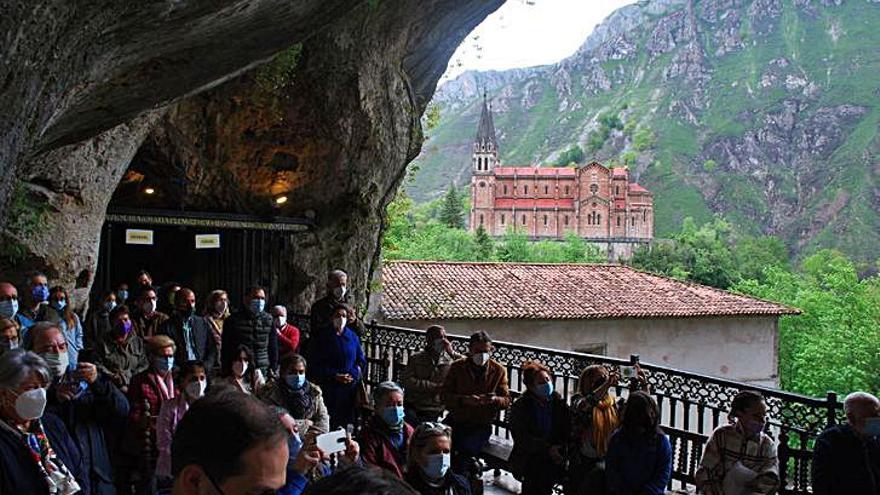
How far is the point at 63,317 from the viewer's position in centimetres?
753

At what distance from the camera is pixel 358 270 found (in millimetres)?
14602

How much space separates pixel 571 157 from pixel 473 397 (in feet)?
432

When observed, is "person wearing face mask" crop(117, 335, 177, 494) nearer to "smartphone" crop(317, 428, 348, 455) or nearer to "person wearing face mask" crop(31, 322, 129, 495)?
"person wearing face mask" crop(31, 322, 129, 495)

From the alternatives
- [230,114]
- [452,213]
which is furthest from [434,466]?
[452,213]

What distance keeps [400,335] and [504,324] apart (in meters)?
12.7

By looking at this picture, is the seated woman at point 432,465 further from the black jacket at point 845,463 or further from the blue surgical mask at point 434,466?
the black jacket at point 845,463

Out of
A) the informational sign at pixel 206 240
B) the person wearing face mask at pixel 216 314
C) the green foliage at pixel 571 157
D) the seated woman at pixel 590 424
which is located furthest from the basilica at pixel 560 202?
the seated woman at pixel 590 424

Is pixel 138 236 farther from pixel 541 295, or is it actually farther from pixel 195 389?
pixel 541 295

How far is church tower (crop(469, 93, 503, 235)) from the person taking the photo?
10462cm

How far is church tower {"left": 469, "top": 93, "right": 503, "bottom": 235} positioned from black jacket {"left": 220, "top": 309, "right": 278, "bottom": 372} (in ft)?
317

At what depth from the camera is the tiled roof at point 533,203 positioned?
103875 mm

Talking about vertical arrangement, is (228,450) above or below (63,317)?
above

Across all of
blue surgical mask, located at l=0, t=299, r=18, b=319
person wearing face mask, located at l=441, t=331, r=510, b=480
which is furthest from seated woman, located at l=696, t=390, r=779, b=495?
blue surgical mask, located at l=0, t=299, r=18, b=319

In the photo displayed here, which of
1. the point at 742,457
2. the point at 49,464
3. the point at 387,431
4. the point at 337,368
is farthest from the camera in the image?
the point at 337,368
